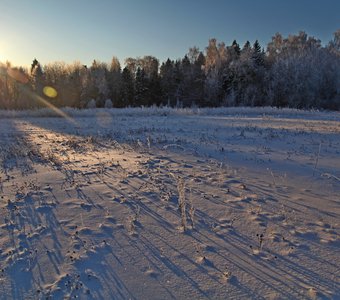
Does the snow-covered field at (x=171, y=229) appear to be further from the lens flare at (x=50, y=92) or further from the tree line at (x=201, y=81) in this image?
the lens flare at (x=50, y=92)

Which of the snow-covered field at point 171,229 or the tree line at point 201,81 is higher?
the tree line at point 201,81

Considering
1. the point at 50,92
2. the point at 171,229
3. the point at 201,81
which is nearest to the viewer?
the point at 171,229

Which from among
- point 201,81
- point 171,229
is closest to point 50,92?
point 201,81

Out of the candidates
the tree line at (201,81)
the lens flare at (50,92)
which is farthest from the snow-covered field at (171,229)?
the lens flare at (50,92)

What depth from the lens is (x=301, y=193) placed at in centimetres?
616

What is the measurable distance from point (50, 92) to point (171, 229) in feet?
189

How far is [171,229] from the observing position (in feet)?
16.2

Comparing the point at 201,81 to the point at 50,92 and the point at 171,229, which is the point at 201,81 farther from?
the point at 171,229

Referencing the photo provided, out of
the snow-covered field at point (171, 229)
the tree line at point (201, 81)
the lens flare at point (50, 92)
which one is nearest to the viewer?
the snow-covered field at point (171, 229)

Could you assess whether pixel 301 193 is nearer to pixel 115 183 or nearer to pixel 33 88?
pixel 115 183

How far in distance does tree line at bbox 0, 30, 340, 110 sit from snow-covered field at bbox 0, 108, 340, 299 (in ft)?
146

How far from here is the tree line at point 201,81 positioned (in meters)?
50.2

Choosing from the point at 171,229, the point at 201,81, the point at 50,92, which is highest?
the point at 201,81

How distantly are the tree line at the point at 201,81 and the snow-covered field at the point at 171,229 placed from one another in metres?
44.6
